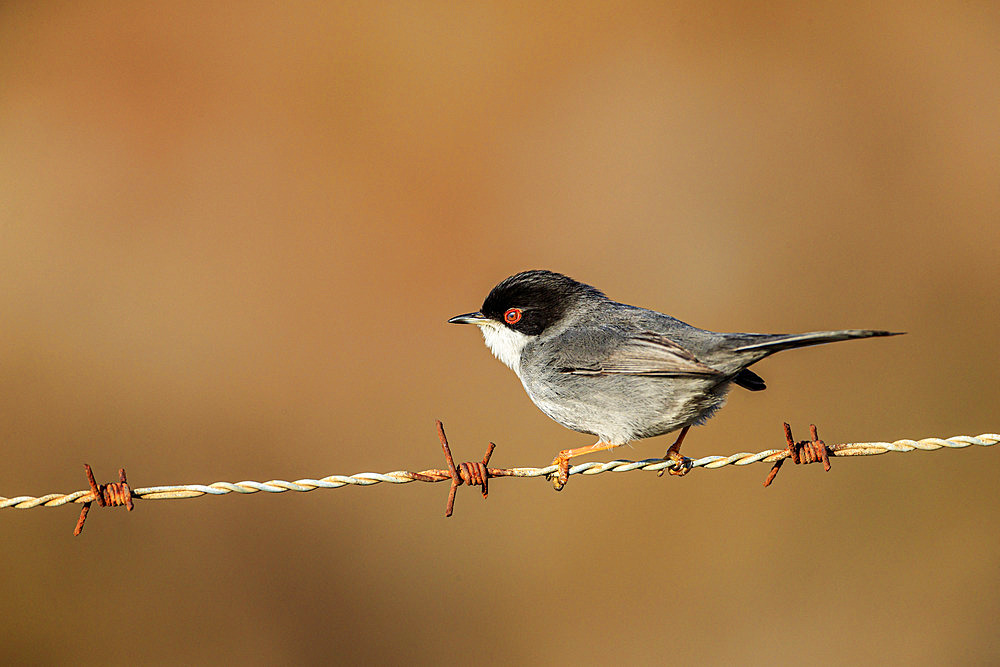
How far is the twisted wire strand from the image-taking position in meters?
3.65

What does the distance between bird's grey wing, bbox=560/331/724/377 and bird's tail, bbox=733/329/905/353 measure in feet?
0.82

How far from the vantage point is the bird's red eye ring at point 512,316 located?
216 inches

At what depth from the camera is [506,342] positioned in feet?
18.3

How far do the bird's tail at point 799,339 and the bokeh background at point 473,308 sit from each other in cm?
443

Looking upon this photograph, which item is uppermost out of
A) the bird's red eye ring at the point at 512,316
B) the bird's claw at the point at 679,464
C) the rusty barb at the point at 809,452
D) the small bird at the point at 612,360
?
the bird's red eye ring at the point at 512,316

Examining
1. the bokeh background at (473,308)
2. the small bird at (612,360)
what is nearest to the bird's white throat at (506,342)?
the small bird at (612,360)

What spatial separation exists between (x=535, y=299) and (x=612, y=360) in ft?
2.87

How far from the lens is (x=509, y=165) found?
13.1 meters

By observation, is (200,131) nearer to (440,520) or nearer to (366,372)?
(366,372)

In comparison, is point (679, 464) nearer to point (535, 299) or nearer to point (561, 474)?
point (561, 474)

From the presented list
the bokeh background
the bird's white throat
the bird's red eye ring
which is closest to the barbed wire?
the bird's white throat

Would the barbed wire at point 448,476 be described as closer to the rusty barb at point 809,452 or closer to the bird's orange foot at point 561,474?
the rusty barb at point 809,452

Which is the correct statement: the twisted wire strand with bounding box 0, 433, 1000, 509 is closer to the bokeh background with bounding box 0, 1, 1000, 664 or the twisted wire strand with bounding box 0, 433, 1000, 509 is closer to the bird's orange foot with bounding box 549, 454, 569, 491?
the bird's orange foot with bounding box 549, 454, 569, 491

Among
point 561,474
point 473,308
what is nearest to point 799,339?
point 561,474
